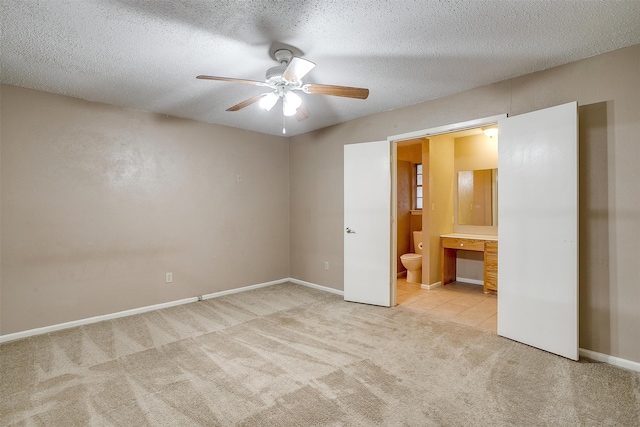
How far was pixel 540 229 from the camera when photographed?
105 inches

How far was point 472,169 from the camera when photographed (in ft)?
16.9

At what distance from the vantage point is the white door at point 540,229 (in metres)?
2.49

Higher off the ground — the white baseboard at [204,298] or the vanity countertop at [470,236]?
the vanity countertop at [470,236]

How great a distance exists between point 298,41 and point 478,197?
4084 mm

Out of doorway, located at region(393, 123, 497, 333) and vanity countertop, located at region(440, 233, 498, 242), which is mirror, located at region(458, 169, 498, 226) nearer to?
doorway, located at region(393, 123, 497, 333)

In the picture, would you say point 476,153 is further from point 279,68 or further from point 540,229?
point 279,68

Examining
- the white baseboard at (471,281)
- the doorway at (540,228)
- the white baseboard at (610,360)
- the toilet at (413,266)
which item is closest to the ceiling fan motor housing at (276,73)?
the doorway at (540,228)

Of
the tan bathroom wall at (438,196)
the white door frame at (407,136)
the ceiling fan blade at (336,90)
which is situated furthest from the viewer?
the tan bathroom wall at (438,196)

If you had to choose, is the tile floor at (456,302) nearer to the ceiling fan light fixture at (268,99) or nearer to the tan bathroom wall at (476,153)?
the tan bathroom wall at (476,153)

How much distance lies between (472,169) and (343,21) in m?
3.97

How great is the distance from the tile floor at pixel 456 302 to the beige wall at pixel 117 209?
2309 mm

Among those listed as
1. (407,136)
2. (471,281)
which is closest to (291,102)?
(407,136)

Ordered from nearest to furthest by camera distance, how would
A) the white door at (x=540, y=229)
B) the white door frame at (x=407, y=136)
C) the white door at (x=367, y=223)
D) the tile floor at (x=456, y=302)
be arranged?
the white door at (x=540, y=229), the white door frame at (x=407, y=136), the tile floor at (x=456, y=302), the white door at (x=367, y=223)

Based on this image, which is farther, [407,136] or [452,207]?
[452,207]
